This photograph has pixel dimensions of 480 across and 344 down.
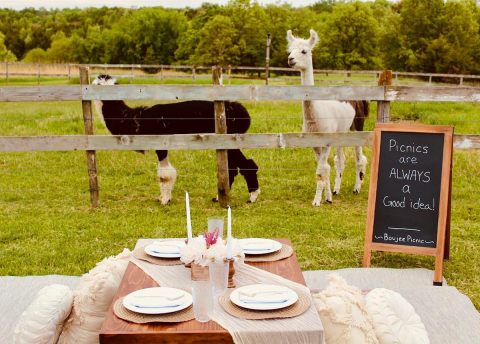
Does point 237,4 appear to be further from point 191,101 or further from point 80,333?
point 80,333

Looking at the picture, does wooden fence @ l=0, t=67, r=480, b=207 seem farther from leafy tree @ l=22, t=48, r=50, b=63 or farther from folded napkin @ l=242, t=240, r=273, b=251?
leafy tree @ l=22, t=48, r=50, b=63

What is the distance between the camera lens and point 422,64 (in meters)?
52.7

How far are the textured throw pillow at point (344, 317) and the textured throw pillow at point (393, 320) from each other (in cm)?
5

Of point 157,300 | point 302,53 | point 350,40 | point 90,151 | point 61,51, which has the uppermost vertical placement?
point 350,40

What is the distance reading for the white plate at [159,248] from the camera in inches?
140

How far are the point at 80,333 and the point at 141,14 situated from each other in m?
76.2

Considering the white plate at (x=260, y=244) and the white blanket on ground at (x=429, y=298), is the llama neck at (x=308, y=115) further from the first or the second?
the white plate at (x=260, y=244)

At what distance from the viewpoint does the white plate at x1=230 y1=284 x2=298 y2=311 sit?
9.10ft

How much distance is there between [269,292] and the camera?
9.62 ft

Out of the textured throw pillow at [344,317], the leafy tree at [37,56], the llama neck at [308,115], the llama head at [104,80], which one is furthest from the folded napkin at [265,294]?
the leafy tree at [37,56]

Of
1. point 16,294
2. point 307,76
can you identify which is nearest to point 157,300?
point 16,294

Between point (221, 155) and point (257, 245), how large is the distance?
3.97m

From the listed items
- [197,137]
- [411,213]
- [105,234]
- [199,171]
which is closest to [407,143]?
[411,213]

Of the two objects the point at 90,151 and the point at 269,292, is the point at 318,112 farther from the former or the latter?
the point at 269,292
